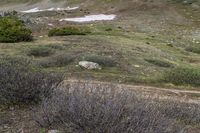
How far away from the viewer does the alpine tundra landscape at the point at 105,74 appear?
7531 millimetres

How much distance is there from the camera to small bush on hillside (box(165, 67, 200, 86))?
18.6 metres

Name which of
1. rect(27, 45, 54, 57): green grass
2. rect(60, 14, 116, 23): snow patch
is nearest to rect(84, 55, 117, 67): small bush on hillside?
rect(27, 45, 54, 57): green grass

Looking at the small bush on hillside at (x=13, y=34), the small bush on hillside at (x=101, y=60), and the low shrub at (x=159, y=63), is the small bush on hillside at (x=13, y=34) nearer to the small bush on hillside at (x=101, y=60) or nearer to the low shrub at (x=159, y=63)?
the small bush on hillside at (x=101, y=60)

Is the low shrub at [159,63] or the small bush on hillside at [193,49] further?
the small bush on hillside at [193,49]

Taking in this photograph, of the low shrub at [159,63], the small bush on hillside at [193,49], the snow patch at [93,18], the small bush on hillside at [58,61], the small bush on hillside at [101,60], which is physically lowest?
the snow patch at [93,18]

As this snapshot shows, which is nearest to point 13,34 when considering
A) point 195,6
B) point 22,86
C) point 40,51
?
point 40,51

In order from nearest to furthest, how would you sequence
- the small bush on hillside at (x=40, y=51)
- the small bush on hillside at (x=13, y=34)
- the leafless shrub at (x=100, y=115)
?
the leafless shrub at (x=100, y=115) < the small bush on hillside at (x=40, y=51) < the small bush on hillside at (x=13, y=34)

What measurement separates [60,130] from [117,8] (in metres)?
40.9

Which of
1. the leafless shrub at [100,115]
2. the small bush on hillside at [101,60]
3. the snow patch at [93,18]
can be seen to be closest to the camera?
the leafless shrub at [100,115]

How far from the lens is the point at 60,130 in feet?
25.6

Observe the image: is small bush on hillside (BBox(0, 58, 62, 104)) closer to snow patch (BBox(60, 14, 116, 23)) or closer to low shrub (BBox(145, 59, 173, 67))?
low shrub (BBox(145, 59, 173, 67))

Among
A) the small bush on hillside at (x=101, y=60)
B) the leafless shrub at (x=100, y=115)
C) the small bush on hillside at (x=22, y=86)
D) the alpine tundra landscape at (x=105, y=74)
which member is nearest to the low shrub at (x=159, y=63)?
the alpine tundra landscape at (x=105, y=74)

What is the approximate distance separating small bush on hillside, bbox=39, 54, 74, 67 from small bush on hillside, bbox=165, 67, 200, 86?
3.82 m

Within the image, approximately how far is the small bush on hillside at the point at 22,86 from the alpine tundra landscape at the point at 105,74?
0.06 ft
